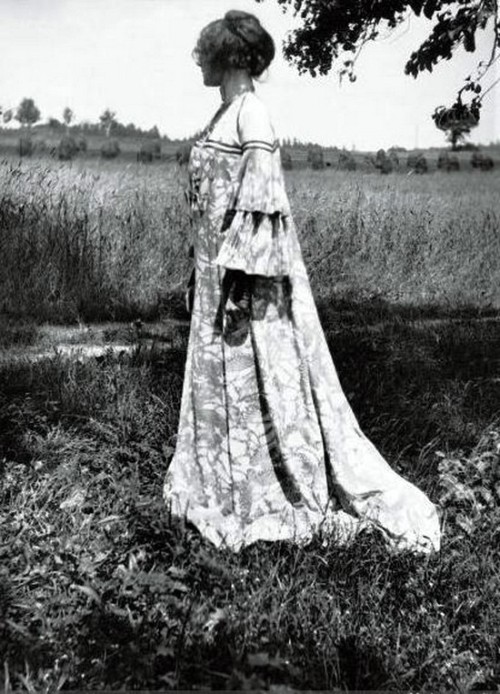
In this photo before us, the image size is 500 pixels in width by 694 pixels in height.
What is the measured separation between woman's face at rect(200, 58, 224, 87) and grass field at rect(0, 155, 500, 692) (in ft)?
5.45

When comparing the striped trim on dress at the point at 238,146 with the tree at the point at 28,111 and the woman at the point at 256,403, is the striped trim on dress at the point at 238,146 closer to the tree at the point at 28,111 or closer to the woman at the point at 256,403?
the woman at the point at 256,403

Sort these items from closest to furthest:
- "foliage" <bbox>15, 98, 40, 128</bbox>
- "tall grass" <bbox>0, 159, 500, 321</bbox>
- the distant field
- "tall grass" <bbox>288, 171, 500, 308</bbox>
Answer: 1. "tall grass" <bbox>0, 159, 500, 321</bbox>
2. "tall grass" <bbox>288, 171, 500, 308</bbox>
3. "foliage" <bbox>15, 98, 40, 128</bbox>
4. the distant field

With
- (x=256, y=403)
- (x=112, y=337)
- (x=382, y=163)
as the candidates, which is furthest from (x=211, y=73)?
(x=382, y=163)

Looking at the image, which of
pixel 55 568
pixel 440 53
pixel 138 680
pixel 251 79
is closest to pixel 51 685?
pixel 138 680

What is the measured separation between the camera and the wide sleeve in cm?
293

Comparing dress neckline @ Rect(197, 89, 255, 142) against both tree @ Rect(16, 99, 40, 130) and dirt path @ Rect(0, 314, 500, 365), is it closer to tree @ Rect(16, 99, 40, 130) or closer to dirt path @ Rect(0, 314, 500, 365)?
dirt path @ Rect(0, 314, 500, 365)

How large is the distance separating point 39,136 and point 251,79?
153ft

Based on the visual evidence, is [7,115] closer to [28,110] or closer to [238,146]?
[238,146]

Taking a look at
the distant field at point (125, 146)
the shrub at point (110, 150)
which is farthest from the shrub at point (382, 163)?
the shrub at point (110, 150)

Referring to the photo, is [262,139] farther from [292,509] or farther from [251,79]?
[292,509]

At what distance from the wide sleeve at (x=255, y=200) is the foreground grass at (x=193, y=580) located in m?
1.03

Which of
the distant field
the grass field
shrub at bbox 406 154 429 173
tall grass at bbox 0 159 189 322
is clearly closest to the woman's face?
the grass field

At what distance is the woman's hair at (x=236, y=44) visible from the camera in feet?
9.80

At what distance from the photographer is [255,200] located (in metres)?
2.92
